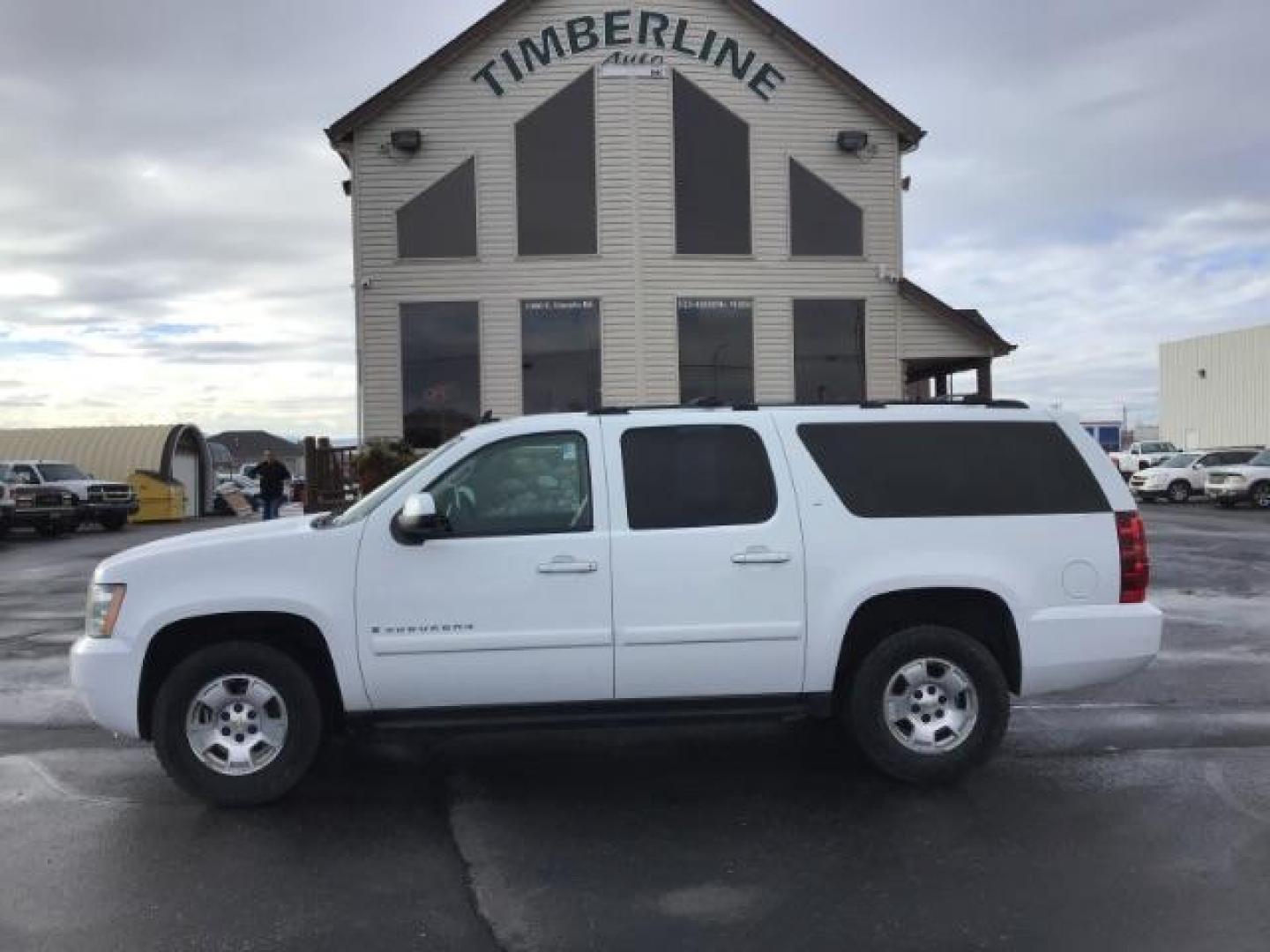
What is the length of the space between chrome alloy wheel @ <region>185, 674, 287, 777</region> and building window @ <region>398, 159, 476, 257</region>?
1332 centimetres

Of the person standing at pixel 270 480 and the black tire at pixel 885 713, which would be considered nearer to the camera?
the black tire at pixel 885 713

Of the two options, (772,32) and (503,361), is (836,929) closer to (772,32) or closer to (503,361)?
(503,361)

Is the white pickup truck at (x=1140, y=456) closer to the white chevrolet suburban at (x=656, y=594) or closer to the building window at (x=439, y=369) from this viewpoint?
the building window at (x=439, y=369)

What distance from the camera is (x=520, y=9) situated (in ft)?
59.2

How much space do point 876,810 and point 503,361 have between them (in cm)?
1333

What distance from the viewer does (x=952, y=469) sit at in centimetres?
578

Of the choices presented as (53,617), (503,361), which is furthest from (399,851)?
(503,361)

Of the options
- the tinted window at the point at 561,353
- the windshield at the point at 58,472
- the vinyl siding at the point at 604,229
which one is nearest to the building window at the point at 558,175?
the vinyl siding at the point at 604,229

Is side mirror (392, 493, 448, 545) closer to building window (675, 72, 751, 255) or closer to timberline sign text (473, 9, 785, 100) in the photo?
building window (675, 72, 751, 255)

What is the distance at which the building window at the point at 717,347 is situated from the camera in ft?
59.9

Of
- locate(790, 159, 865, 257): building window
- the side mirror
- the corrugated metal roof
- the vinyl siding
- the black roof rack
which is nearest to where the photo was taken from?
the side mirror

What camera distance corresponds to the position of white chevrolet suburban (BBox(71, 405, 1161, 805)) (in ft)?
17.5

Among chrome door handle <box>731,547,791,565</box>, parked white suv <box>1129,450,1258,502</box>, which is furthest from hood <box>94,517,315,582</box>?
parked white suv <box>1129,450,1258,502</box>

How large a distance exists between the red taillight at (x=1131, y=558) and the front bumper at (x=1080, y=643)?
0.29ft
